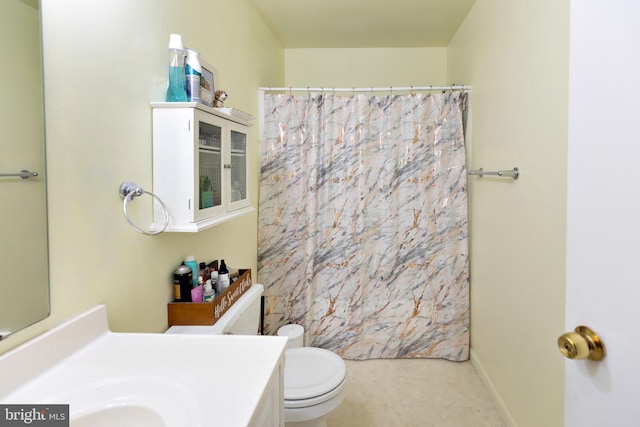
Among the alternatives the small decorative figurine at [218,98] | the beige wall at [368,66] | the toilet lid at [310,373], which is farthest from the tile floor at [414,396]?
the beige wall at [368,66]

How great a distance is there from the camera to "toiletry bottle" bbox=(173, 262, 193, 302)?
142 cm

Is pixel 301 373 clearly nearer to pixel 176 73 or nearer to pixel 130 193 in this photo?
pixel 130 193

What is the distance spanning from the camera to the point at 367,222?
2531 mm

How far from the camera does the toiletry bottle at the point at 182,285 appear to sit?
4.67 feet

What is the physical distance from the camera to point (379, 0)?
7.63 feet

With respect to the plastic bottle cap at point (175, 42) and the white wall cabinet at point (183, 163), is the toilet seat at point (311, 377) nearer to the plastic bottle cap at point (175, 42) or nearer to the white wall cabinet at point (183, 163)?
the white wall cabinet at point (183, 163)

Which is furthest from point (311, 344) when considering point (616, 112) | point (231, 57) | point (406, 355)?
point (616, 112)

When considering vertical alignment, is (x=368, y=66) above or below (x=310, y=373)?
above

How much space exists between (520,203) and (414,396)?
122 centimetres

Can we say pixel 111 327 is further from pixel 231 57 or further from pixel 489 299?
pixel 489 299

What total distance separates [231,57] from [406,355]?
2134 mm

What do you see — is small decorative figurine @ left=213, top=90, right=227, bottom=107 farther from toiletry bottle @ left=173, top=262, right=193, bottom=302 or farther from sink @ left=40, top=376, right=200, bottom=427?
sink @ left=40, top=376, right=200, bottom=427

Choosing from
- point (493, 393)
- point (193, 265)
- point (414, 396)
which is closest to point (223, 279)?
point (193, 265)

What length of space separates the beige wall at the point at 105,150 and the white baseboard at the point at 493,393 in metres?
1.68
